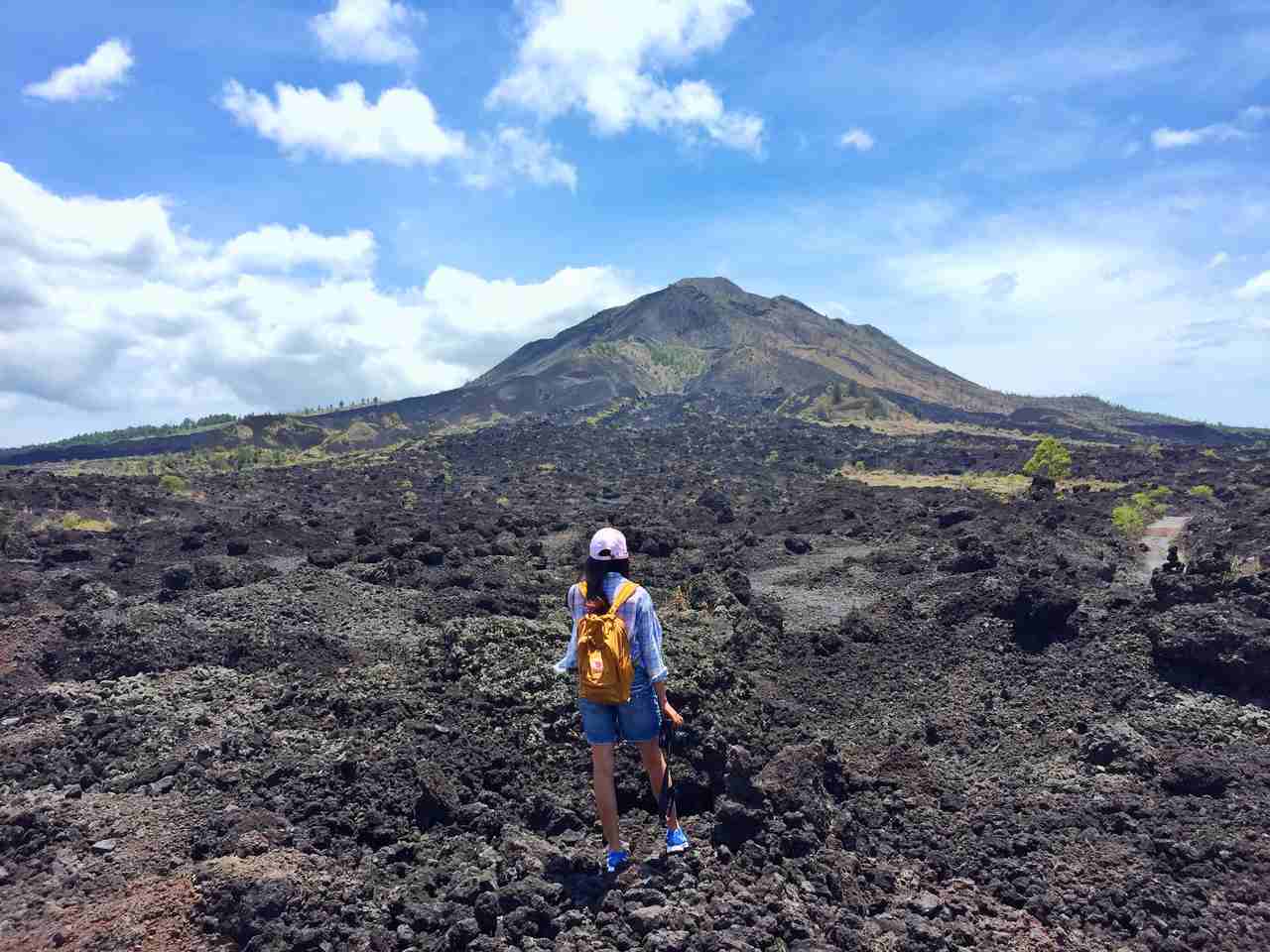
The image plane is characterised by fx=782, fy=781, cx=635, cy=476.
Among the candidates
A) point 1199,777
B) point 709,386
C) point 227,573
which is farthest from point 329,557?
point 709,386

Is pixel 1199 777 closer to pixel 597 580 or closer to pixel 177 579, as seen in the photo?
pixel 597 580

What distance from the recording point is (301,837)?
18.4ft

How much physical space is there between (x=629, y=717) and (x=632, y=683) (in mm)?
199

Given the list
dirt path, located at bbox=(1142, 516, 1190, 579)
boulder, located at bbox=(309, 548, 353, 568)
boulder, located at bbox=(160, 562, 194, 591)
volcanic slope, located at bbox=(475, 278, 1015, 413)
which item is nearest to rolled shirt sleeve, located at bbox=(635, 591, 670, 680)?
boulder, located at bbox=(160, 562, 194, 591)

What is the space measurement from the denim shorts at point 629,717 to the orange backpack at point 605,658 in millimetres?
144

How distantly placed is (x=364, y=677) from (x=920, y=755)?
5832 mm

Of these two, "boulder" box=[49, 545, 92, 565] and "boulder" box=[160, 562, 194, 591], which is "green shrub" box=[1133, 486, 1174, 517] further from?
"boulder" box=[49, 545, 92, 565]

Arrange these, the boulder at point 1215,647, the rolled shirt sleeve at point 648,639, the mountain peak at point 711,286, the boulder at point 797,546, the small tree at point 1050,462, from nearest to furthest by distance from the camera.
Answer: the rolled shirt sleeve at point 648,639 < the boulder at point 1215,647 < the boulder at point 797,546 < the small tree at point 1050,462 < the mountain peak at point 711,286

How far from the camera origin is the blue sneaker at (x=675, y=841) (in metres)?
4.76

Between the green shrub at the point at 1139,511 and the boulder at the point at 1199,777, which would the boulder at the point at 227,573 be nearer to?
the boulder at the point at 1199,777

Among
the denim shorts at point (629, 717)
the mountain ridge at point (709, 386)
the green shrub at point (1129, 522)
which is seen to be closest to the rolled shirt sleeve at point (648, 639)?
the denim shorts at point (629, 717)

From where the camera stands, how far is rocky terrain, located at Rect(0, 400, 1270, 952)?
15.5 ft

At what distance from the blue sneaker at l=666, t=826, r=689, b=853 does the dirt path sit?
1324 centimetres

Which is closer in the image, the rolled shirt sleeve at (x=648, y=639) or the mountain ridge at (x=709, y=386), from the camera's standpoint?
the rolled shirt sleeve at (x=648, y=639)
